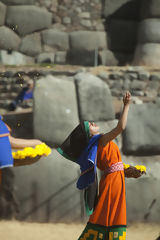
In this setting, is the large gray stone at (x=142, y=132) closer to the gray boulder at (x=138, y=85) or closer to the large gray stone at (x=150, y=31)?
the gray boulder at (x=138, y=85)

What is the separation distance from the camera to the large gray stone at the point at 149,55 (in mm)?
10734

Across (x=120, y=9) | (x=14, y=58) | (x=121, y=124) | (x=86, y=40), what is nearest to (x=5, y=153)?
(x=121, y=124)

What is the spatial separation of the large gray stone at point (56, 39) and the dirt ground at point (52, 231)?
785 centimetres

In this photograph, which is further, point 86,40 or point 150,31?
point 86,40

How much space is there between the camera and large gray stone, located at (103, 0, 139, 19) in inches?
475

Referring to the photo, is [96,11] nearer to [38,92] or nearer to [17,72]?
[17,72]

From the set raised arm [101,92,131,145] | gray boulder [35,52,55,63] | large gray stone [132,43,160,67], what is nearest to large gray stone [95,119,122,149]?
raised arm [101,92,131,145]

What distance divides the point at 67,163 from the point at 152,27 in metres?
7.07

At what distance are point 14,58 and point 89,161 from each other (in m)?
9.16

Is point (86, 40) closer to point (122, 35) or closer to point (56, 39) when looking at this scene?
point (56, 39)

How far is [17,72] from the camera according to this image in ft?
27.5

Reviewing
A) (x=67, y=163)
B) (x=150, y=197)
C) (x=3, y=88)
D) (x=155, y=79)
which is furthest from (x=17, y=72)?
(x=150, y=197)

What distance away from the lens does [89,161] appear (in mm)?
2963

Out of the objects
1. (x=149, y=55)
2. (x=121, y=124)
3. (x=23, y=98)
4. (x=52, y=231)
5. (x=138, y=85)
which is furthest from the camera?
(x=149, y=55)
